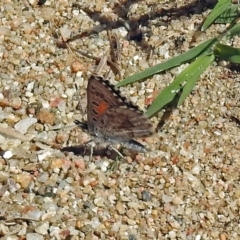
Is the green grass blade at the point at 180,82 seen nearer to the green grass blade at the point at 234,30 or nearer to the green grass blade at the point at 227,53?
the green grass blade at the point at 227,53

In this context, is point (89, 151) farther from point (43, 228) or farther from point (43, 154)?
point (43, 228)

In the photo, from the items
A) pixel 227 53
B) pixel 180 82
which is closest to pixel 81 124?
pixel 180 82

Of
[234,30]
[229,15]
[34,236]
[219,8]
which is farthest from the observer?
[229,15]

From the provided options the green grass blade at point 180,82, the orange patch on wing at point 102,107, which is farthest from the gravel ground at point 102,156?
the orange patch on wing at point 102,107

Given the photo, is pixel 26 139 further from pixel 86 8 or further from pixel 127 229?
pixel 86 8

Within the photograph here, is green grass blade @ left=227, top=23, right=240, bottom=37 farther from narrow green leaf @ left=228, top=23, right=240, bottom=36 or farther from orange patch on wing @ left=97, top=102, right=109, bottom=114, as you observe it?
orange patch on wing @ left=97, top=102, right=109, bottom=114

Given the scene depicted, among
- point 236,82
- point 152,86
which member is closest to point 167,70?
point 152,86

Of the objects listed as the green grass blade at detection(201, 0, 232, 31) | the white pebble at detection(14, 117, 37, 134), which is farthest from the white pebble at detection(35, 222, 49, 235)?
the green grass blade at detection(201, 0, 232, 31)
